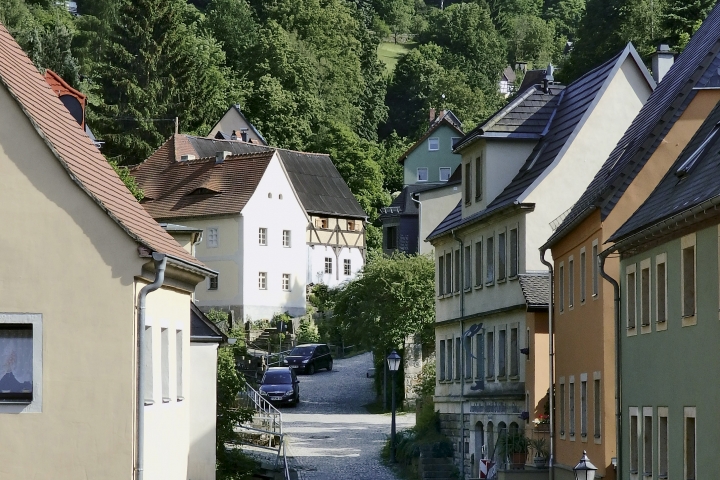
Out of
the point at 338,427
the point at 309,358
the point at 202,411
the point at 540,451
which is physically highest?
the point at 309,358

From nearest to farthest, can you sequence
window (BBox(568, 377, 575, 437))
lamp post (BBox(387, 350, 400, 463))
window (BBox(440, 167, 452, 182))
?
1. window (BBox(568, 377, 575, 437))
2. lamp post (BBox(387, 350, 400, 463))
3. window (BBox(440, 167, 452, 182))

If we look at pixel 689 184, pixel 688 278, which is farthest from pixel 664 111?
pixel 688 278

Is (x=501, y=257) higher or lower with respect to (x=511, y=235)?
lower

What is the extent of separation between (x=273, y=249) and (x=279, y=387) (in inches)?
762

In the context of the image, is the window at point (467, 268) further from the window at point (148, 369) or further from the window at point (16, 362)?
the window at point (16, 362)

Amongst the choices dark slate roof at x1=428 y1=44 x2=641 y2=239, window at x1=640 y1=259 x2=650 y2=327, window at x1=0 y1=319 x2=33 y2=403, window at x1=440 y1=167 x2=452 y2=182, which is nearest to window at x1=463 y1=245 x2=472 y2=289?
dark slate roof at x1=428 y1=44 x2=641 y2=239

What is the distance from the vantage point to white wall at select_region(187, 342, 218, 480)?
92.4 ft

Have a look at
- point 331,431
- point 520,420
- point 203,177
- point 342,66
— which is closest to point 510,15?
point 342,66

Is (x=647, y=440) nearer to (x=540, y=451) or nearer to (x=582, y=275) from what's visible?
(x=582, y=275)

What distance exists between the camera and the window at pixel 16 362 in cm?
1897

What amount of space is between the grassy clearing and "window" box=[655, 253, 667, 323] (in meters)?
144

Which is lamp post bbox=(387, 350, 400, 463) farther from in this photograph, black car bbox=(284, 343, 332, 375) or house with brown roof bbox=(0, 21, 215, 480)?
black car bbox=(284, 343, 332, 375)

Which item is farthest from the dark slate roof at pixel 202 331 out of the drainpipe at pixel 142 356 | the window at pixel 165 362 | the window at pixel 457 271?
the window at pixel 457 271

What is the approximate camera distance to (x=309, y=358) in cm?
6247
